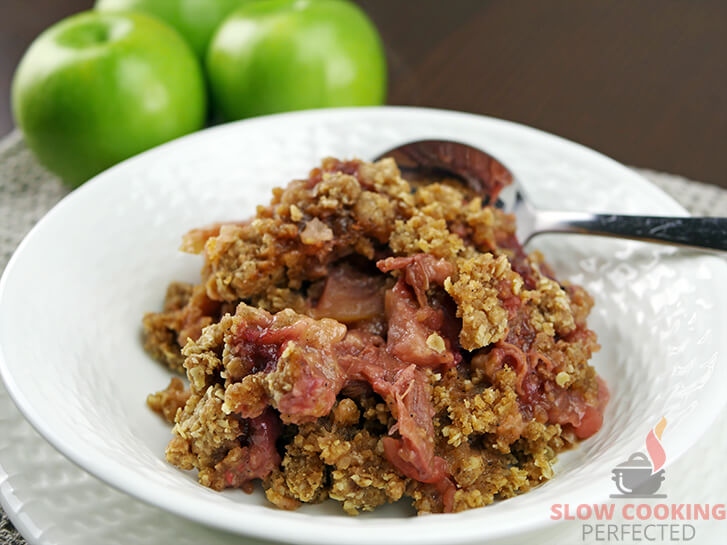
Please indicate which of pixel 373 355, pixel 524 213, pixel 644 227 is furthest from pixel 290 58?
pixel 373 355

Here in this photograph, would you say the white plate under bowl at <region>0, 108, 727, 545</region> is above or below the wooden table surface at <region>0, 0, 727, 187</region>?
above

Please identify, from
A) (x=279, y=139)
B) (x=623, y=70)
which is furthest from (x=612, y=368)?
(x=623, y=70)

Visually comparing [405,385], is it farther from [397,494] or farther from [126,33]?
[126,33]

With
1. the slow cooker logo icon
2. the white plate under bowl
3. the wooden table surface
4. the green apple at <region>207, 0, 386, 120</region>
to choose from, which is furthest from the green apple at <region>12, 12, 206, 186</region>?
the slow cooker logo icon

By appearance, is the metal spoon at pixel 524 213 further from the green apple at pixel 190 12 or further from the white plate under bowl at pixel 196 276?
the green apple at pixel 190 12

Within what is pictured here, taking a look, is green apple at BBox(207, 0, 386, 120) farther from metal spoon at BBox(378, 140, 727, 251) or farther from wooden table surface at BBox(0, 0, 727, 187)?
metal spoon at BBox(378, 140, 727, 251)

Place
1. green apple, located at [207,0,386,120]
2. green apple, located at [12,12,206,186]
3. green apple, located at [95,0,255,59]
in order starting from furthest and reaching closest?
green apple, located at [95,0,255,59] → green apple, located at [207,0,386,120] → green apple, located at [12,12,206,186]
